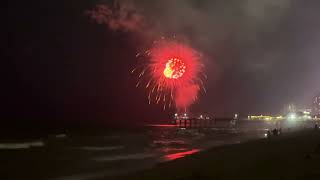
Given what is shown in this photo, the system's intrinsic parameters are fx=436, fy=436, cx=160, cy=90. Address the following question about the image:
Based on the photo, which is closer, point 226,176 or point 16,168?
point 226,176

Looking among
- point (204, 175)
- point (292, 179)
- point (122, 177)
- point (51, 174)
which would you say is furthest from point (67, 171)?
point (292, 179)

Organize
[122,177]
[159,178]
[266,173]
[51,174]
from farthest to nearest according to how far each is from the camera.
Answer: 1. [51,174]
2. [122,177]
3. [159,178]
4. [266,173]

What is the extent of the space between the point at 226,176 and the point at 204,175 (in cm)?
207

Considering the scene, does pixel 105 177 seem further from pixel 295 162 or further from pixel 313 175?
pixel 313 175

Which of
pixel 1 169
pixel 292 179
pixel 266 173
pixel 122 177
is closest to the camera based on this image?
pixel 292 179

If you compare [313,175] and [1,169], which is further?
[1,169]

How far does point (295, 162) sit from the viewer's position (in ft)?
76.1

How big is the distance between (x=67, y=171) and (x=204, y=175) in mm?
16786

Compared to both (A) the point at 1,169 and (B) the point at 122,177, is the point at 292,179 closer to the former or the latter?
(B) the point at 122,177

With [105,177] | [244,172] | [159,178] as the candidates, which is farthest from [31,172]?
[244,172]

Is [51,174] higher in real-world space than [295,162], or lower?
lower

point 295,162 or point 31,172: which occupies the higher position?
point 295,162

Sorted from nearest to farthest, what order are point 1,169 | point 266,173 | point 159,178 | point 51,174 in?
1. point 266,173
2. point 159,178
3. point 51,174
4. point 1,169

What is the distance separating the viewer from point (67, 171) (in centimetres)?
3575
